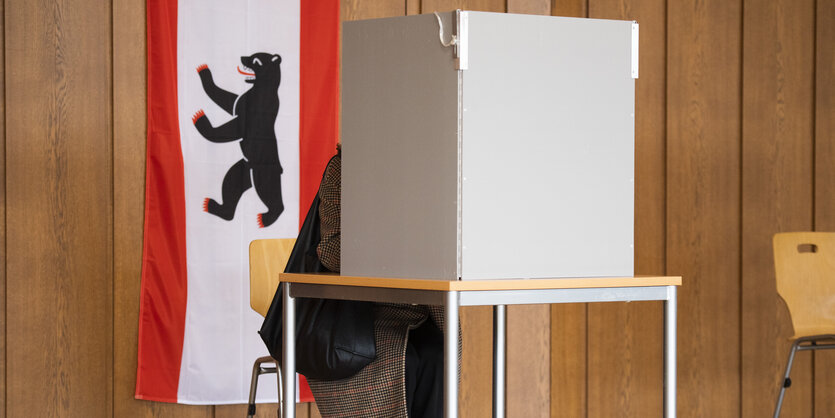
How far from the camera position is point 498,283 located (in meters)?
1.54

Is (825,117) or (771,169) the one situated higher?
(825,117)

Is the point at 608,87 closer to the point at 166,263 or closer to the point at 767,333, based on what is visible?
the point at 166,263

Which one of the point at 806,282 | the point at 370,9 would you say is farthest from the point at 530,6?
the point at 806,282

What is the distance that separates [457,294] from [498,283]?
0.28ft

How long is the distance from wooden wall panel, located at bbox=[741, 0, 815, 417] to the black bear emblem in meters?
2.43

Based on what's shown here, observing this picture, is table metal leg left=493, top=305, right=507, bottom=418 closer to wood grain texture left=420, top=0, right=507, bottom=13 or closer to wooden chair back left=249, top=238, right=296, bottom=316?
wooden chair back left=249, top=238, right=296, bottom=316

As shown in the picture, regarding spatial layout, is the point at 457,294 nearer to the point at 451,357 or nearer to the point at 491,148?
the point at 451,357

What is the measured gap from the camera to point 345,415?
1.93 metres

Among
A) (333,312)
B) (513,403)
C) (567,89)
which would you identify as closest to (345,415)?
(333,312)

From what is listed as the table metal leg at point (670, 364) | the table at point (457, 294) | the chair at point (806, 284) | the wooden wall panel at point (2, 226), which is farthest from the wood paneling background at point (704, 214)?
the table metal leg at point (670, 364)

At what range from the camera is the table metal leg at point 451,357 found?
150 centimetres

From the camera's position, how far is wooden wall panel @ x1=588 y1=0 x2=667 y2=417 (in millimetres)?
4043

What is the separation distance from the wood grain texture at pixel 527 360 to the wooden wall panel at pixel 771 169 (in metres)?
1.20

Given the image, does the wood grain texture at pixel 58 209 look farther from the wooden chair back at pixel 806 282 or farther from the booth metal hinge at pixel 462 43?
the wooden chair back at pixel 806 282
